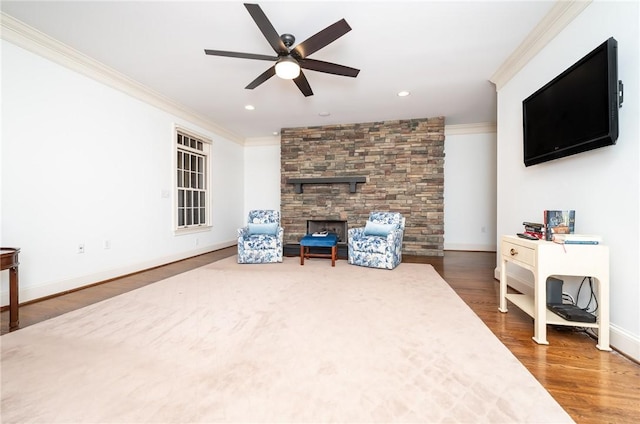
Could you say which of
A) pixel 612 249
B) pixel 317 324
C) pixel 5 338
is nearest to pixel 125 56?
pixel 5 338

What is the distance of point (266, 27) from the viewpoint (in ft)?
6.99

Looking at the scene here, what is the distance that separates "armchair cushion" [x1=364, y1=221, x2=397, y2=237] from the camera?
405 cm

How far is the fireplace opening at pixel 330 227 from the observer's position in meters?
5.63

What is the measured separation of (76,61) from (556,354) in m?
5.19

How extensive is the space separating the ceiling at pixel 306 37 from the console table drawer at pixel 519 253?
6.70ft

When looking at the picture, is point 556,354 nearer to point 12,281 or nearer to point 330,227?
point 12,281

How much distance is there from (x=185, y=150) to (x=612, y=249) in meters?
5.65

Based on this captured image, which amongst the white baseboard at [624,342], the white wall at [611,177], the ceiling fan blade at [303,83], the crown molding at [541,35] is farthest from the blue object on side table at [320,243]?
the crown molding at [541,35]

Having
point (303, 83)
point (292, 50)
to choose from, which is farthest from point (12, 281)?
point (303, 83)

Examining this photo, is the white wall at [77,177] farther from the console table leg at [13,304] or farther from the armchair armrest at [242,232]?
the armchair armrest at [242,232]

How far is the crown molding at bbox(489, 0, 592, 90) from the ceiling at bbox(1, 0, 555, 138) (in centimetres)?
6

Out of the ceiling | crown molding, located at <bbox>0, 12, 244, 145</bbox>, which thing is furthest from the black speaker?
crown molding, located at <bbox>0, 12, 244, 145</bbox>

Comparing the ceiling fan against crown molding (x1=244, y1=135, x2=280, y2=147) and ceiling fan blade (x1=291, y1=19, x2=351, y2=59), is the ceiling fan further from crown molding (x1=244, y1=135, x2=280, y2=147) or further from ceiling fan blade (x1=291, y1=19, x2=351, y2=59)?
crown molding (x1=244, y1=135, x2=280, y2=147)

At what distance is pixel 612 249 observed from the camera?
5.73ft
